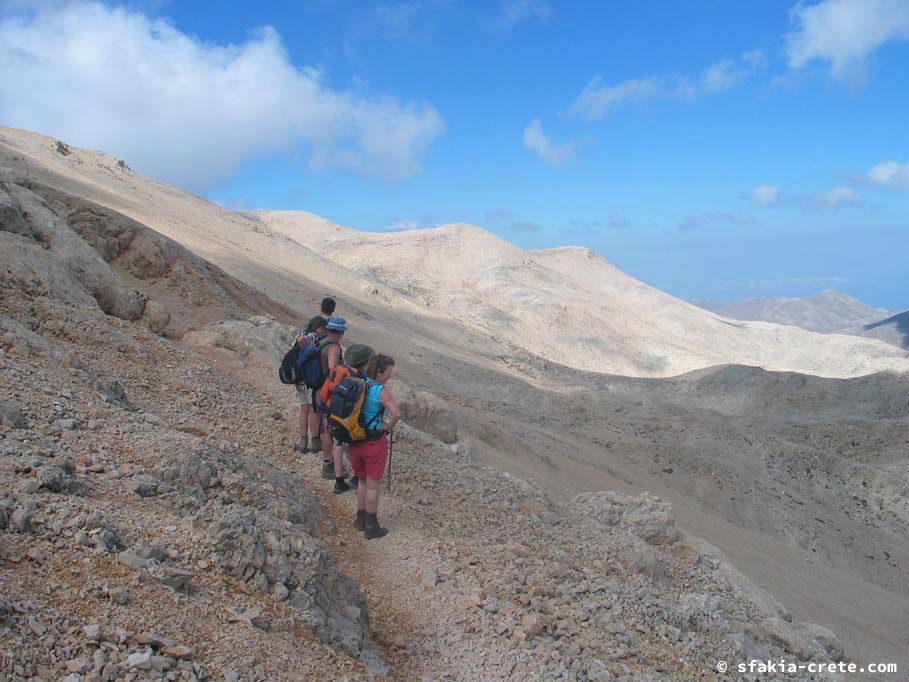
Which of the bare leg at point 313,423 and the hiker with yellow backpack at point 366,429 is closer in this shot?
the hiker with yellow backpack at point 366,429

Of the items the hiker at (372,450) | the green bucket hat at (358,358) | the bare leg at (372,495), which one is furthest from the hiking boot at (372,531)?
the green bucket hat at (358,358)

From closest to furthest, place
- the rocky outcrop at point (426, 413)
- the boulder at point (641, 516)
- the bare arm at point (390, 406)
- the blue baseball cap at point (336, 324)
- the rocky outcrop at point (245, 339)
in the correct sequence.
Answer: the bare arm at point (390, 406) < the blue baseball cap at point (336, 324) < the boulder at point (641, 516) < the rocky outcrop at point (245, 339) < the rocky outcrop at point (426, 413)

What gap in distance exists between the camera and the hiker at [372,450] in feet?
18.0

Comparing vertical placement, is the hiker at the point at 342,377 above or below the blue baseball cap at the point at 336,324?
below

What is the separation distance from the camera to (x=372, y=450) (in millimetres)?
5543

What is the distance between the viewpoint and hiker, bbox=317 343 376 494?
5.75m

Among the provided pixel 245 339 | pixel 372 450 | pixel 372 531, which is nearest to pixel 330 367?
pixel 372 450

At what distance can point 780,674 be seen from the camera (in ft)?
18.1

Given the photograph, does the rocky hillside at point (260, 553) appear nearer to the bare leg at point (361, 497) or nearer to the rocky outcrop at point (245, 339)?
the bare leg at point (361, 497)

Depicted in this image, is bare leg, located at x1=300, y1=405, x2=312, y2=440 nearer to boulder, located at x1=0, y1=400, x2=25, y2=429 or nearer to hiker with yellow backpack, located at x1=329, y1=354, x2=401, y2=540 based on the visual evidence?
hiker with yellow backpack, located at x1=329, y1=354, x2=401, y2=540

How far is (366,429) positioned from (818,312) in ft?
462

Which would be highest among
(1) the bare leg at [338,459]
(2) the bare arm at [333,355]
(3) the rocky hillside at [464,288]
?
(3) the rocky hillside at [464,288]

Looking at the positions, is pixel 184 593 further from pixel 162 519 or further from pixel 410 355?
pixel 410 355

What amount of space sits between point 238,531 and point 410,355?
19297 millimetres
